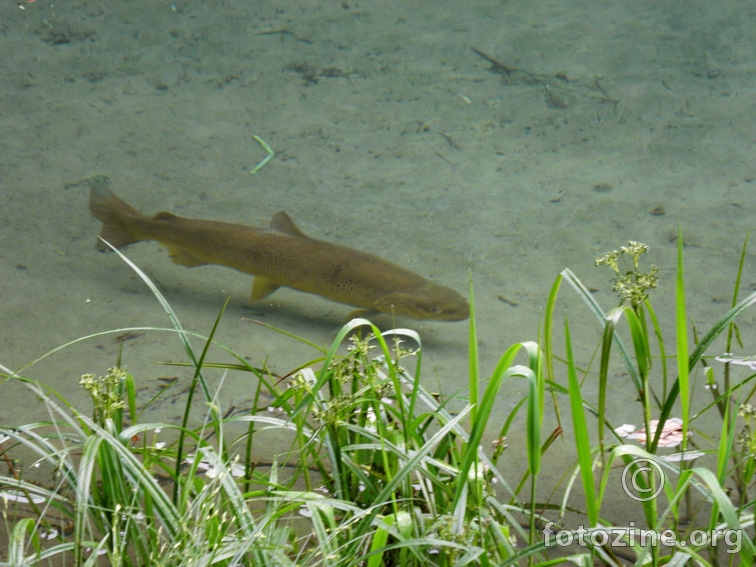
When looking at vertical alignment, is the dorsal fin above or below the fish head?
above

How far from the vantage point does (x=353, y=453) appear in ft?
6.87

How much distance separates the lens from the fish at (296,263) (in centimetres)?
414

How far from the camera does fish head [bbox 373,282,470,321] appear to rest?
4074 millimetres

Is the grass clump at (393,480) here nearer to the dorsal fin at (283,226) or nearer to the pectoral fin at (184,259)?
the dorsal fin at (283,226)

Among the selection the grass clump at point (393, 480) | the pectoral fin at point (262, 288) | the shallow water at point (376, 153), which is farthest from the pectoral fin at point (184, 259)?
the grass clump at point (393, 480)

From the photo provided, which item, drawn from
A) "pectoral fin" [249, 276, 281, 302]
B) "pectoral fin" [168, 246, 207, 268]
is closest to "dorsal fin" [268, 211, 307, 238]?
"pectoral fin" [249, 276, 281, 302]

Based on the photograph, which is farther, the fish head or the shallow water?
the shallow water

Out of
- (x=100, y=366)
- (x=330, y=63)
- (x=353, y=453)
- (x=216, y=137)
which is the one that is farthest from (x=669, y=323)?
(x=330, y=63)

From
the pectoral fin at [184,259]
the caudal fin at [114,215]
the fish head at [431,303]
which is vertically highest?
the caudal fin at [114,215]

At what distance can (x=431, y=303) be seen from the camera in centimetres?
408

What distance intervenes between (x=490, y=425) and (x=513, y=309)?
103cm
